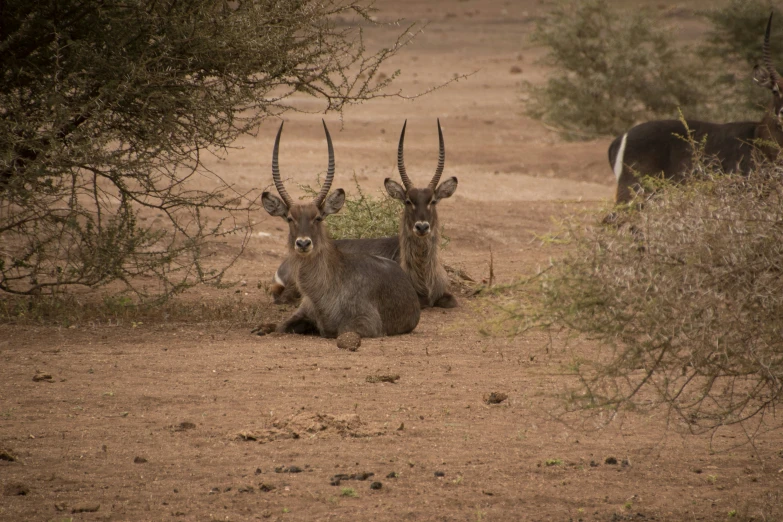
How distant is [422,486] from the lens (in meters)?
4.66

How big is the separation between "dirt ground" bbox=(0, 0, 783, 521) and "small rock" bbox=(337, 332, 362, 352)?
0.07 m

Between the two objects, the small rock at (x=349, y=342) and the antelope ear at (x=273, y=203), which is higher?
the antelope ear at (x=273, y=203)

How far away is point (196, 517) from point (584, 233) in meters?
2.04

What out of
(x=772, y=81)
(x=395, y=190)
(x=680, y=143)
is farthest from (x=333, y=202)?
(x=772, y=81)

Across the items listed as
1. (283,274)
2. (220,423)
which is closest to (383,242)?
(283,274)

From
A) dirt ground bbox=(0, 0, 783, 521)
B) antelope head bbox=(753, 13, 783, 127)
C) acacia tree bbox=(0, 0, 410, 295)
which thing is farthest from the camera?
antelope head bbox=(753, 13, 783, 127)

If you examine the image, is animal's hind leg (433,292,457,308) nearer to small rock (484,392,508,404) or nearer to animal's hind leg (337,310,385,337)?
animal's hind leg (337,310,385,337)

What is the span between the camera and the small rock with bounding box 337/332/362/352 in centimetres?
734

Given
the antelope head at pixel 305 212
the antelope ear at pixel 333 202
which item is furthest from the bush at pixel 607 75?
the antelope head at pixel 305 212

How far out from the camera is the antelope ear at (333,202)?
324 inches

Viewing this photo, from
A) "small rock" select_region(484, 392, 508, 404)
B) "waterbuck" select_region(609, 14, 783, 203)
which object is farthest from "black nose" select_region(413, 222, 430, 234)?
"small rock" select_region(484, 392, 508, 404)

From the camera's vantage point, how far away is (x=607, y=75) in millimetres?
20453

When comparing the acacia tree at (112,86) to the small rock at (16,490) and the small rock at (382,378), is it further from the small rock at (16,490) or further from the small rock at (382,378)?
the small rock at (16,490)

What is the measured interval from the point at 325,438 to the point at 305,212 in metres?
2.98
